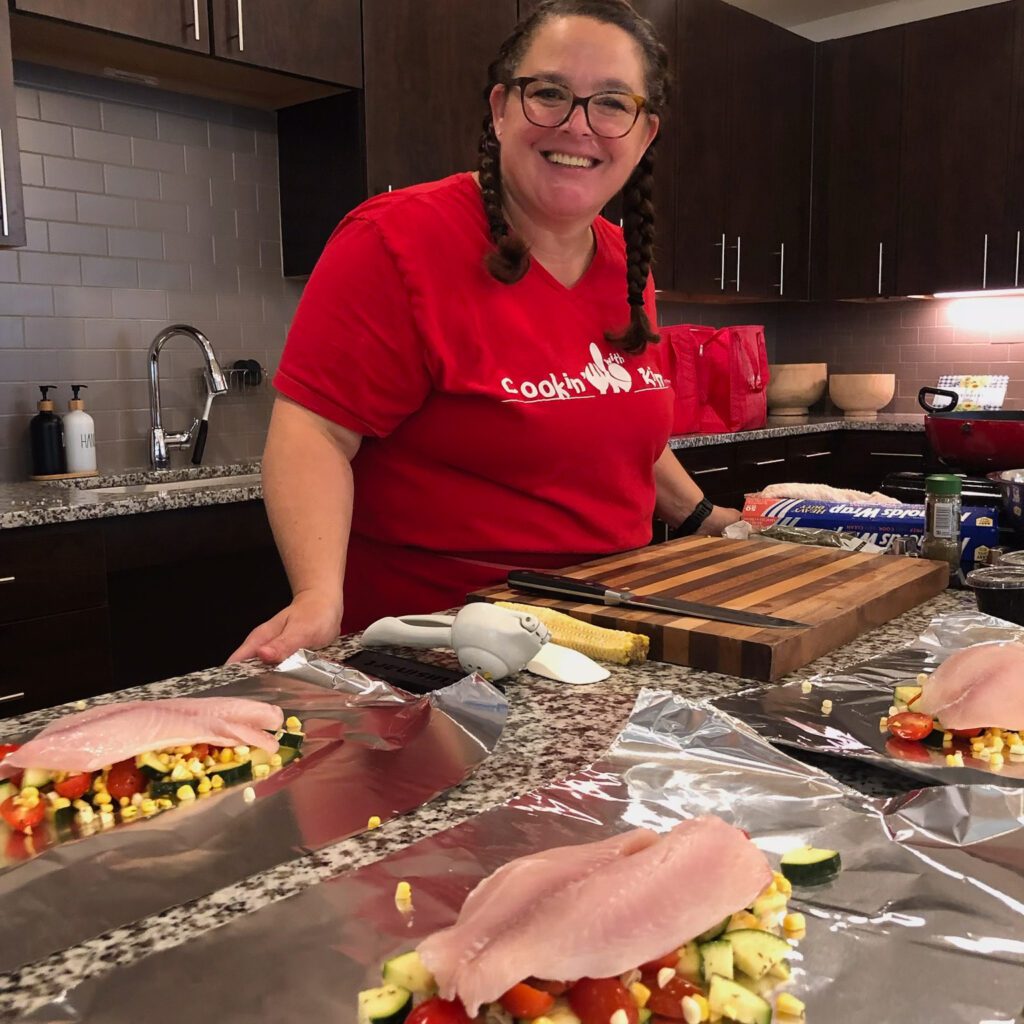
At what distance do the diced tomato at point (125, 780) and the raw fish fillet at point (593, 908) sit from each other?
33 centimetres

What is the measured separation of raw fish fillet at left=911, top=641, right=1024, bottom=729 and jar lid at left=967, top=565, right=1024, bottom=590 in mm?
327

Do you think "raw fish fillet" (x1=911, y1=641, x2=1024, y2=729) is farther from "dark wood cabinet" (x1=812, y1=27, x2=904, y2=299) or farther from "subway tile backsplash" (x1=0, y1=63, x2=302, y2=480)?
"dark wood cabinet" (x1=812, y1=27, x2=904, y2=299)

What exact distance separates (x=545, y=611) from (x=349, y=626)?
53 cm

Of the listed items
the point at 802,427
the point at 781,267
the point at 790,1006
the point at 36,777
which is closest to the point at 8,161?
the point at 36,777

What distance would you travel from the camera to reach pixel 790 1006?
55 cm

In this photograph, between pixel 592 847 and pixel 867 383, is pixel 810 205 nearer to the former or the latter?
pixel 867 383

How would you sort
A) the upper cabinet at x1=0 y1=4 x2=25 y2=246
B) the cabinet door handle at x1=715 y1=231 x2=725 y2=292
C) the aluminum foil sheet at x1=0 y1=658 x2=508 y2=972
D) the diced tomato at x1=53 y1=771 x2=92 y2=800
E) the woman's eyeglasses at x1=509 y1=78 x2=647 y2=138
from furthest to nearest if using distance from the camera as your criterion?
the cabinet door handle at x1=715 y1=231 x2=725 y2=292
the upper cabinet at x1=0 y1=4 x2=25 y2=246
the woman's eyeglasses at x1=509 y1=78 x2=647 y2=138
the diced tomato at x1=53 y1=771 x2=92 y2=800
the aluminum foil sheet at x1=0 y1=658 x2=508 y2=972

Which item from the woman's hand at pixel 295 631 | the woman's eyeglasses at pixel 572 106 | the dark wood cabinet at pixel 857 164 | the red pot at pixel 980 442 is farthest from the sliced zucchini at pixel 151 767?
the dark wood cabinet at pixel 857 164

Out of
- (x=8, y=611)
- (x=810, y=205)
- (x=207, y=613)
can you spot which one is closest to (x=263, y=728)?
(x=8, y=611)

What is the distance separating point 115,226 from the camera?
10.2 feet

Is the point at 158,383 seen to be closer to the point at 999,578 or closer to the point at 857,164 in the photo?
the point at 999,578

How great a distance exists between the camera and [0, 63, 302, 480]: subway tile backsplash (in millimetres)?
2922

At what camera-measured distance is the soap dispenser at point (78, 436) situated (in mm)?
2936

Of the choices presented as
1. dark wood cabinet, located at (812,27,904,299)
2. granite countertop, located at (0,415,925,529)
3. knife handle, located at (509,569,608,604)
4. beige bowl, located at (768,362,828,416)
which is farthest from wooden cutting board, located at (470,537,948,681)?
dark wood cabinet, located at (812,27,904,299)
